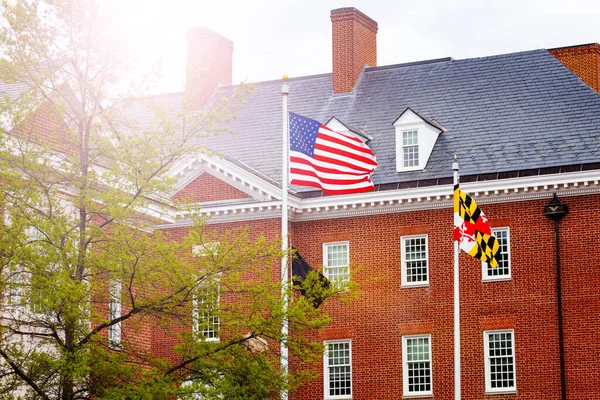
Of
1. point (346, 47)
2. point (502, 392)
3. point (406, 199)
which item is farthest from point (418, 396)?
point (346, 47)

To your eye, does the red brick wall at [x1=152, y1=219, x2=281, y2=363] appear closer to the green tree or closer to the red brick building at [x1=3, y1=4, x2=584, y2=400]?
the red brick building at [x1=3, y1=4, x2=584, y2=400]

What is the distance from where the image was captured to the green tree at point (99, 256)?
18.7 metres

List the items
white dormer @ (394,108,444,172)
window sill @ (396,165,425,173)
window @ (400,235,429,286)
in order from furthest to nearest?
white dormer @ (394,108,444,172) → window sill @ (396,165,425,173) → window @ (400,235,429,286)

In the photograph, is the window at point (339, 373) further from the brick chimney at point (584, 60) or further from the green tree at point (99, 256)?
the green tree at point (99, 256)

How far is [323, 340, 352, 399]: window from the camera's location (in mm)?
36531

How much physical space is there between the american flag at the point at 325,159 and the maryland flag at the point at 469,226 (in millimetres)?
2252

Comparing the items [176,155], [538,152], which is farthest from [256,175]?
[176,155]

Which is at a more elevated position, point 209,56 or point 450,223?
point 209,56

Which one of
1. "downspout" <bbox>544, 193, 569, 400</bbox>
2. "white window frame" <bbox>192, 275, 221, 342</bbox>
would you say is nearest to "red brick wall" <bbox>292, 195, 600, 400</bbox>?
"downspout" <bbox>544, 193, 569, 400</bbox>

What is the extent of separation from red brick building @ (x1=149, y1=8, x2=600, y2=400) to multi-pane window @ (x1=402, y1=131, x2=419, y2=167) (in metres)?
0.06

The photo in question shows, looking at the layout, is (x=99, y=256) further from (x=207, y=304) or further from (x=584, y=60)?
(x=584, y=60)

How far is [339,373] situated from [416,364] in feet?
8.09

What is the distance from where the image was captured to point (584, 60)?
135 feet

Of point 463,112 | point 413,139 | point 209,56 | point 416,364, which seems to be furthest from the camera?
point 209,56
